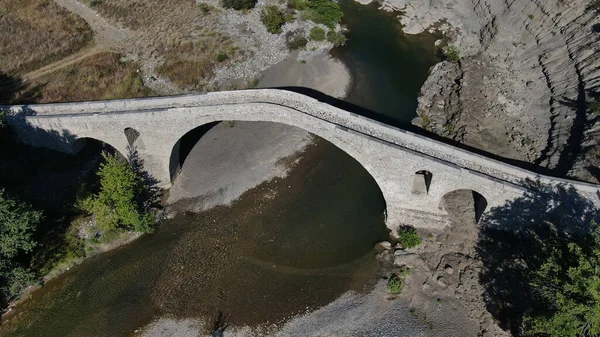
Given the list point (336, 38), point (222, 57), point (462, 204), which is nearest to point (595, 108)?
point (462, 204)

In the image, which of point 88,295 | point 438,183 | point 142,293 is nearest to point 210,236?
point 142,293

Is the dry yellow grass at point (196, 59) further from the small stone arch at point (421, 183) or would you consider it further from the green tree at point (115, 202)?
the small stone arch at point (421, 183)

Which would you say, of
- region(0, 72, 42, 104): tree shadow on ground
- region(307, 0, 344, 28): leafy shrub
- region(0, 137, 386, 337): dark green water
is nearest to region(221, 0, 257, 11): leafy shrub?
region(307, 0, 344, 28): leafy shrub

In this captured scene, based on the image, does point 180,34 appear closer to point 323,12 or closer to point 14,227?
point 323,12

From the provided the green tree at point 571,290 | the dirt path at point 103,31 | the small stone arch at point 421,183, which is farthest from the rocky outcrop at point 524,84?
the dirt path at point 103,31

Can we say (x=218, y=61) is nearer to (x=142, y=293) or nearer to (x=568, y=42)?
(x=142, y=293)

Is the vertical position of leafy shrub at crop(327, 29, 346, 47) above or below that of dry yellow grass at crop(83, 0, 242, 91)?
above

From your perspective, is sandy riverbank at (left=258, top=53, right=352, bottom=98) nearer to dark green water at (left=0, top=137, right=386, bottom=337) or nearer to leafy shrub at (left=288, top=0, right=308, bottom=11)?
leafy shrub at (left=288, top=0, right=308, bottom=11)
